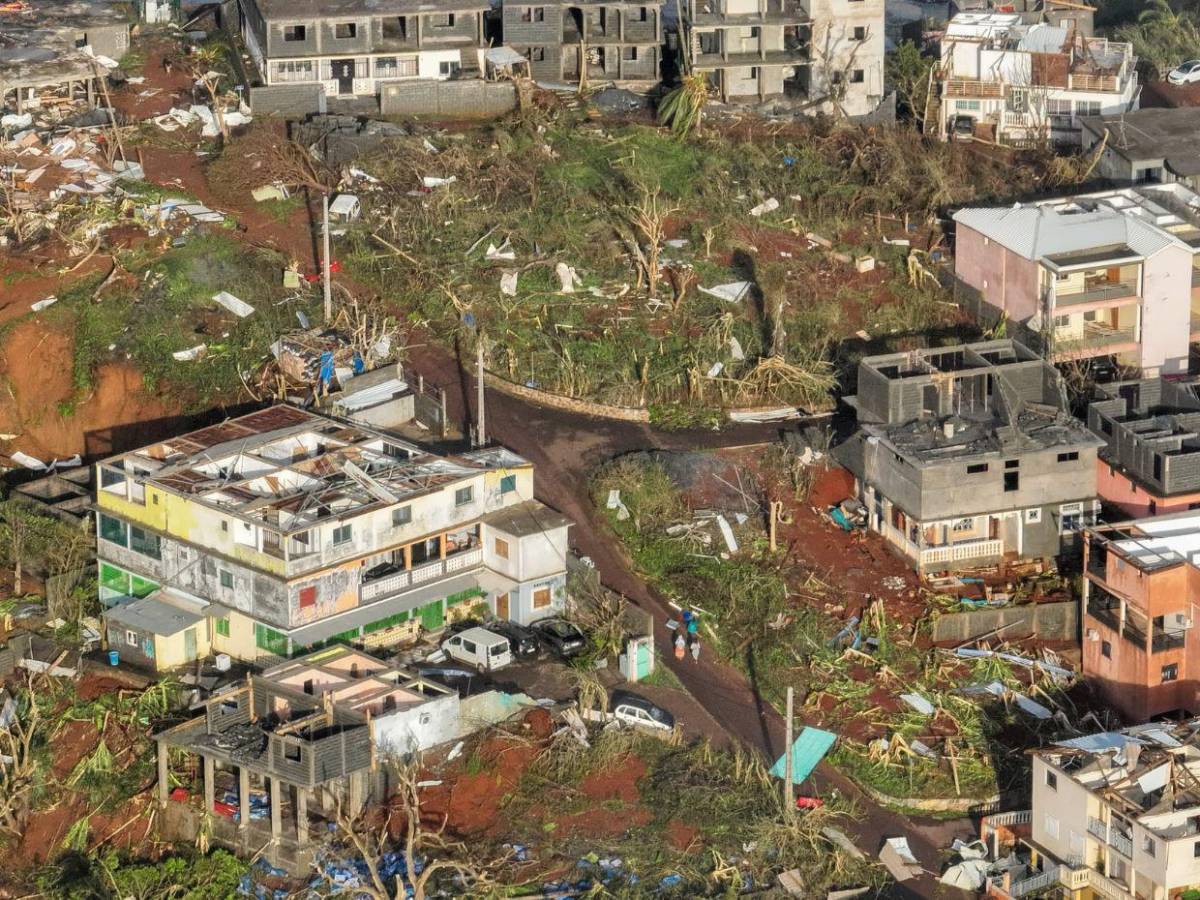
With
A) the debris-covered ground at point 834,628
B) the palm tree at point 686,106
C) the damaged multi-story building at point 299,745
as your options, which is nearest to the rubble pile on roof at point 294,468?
the damaged multi-story building at point 299,745

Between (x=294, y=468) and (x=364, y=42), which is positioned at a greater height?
(x=364, y=42)

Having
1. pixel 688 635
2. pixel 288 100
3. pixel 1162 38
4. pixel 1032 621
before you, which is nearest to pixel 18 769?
pixel 688 635

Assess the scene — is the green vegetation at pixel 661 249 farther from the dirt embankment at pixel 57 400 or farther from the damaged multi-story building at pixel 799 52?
the dirt embankment at pixel 57 400

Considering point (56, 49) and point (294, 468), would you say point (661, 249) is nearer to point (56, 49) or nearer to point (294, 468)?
point (294, 468)

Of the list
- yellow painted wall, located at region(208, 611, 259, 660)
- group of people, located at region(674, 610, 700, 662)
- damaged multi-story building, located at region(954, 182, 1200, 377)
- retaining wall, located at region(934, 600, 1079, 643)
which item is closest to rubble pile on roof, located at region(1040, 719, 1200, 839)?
retaining wall, located at region(934, 600, 1079, 643)

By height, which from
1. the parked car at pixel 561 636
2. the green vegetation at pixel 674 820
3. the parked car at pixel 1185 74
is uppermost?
the parked car at pixel 1185 74
